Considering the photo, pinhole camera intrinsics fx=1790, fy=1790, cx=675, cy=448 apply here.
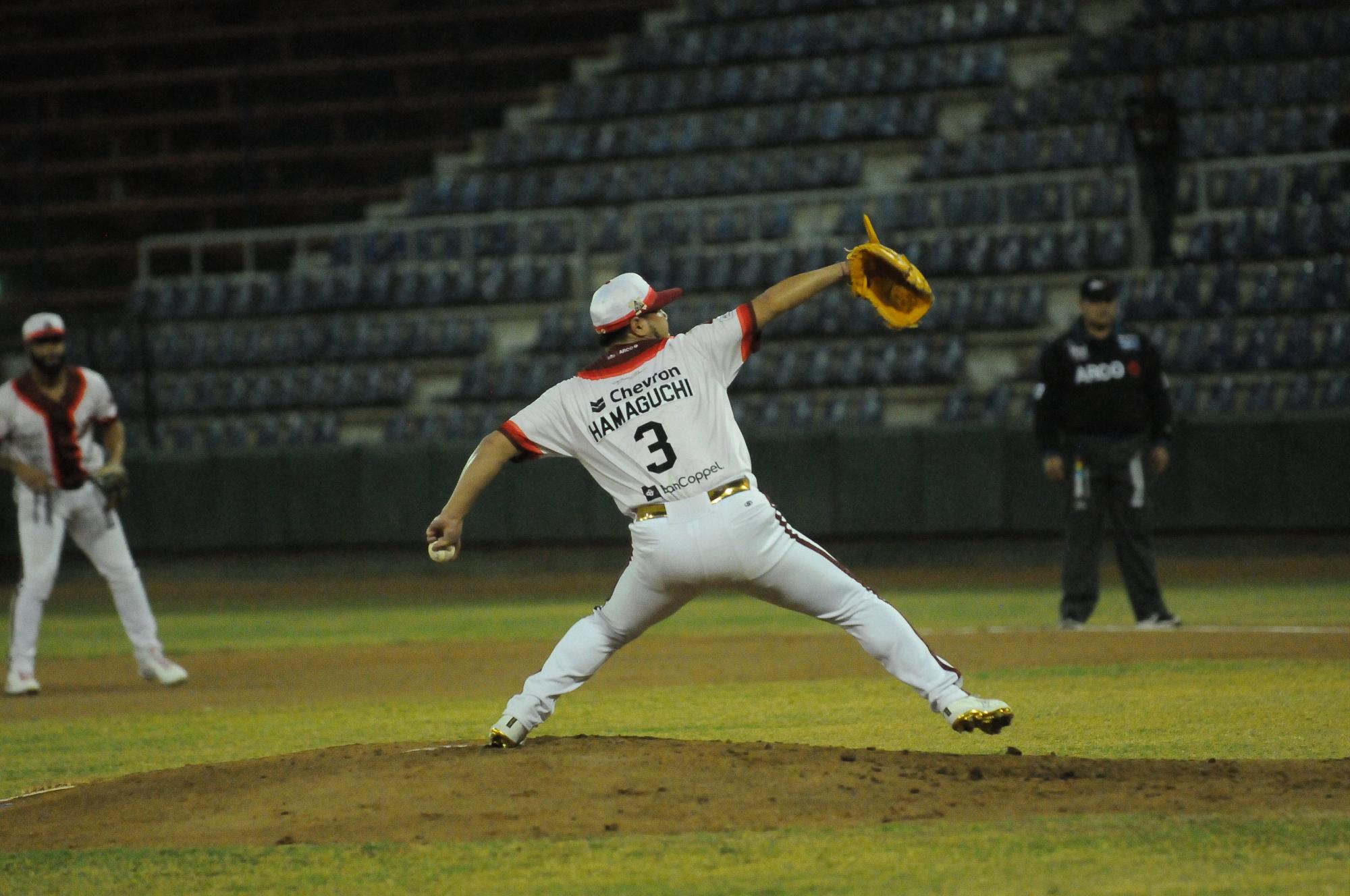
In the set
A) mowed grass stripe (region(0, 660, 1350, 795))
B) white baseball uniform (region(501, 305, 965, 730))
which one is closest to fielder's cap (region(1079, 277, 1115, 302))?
mowed grass stripe (region(0, 660, 1350, 795))

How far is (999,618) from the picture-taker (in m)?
13.1

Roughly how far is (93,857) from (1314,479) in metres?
13.7

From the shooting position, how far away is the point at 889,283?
6.38 metres

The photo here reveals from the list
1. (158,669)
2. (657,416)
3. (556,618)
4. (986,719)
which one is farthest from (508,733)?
(556,618)

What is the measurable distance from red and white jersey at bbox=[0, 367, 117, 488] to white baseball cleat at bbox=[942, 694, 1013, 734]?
6.32 meters

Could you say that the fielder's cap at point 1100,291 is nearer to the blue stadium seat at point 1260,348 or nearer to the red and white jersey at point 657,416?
the red and white jersey at point 657,416

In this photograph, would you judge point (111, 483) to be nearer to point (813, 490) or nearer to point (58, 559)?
point (58, 559)

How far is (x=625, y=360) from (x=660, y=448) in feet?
1.19

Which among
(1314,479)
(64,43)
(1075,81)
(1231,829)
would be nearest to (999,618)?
(1314,479)

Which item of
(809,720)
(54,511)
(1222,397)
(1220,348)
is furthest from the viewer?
(1220,348)

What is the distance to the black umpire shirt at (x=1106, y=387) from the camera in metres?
11.4

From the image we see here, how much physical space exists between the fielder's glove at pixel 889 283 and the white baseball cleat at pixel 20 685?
6443mm

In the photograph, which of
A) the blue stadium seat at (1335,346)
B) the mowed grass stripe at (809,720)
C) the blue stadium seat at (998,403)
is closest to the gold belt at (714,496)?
the mowed grass stripe at (809,720)

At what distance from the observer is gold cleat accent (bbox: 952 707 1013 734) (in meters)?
5.98
